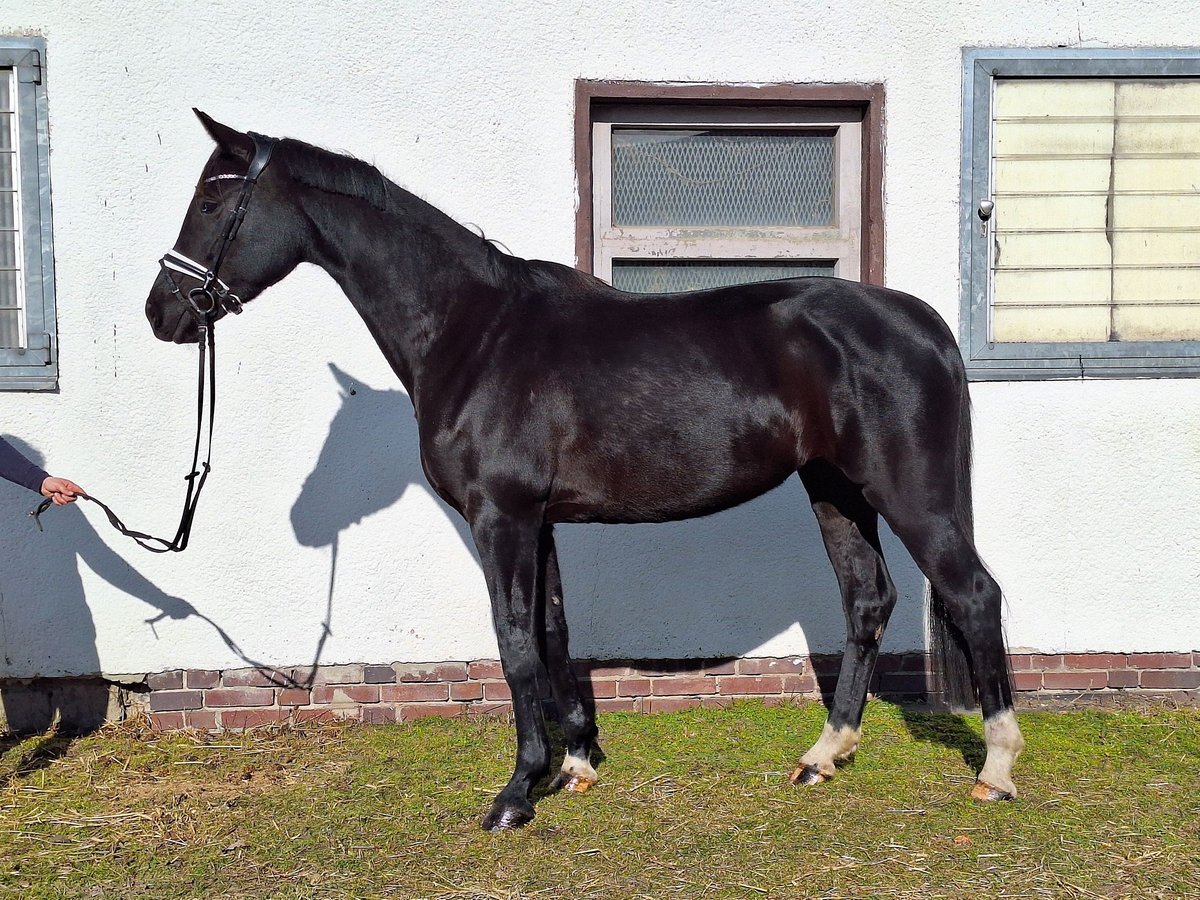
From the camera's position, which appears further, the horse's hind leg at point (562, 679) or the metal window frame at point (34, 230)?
the metal window frame at point (34, 230)

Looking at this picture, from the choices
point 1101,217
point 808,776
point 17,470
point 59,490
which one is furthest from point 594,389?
point 1101,217

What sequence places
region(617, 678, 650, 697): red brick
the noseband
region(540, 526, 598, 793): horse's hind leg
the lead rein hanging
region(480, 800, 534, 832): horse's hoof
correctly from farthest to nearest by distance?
region(617, 678, 650, 697): red brick, region(540, 526, 598, 793): horse's hind leg, the lead rein hanging, the noseband, region(480, 800, 534, 832): horse's hoof

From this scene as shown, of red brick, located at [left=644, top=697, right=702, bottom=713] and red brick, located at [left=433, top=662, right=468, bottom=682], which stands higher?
red brick, located at [left=433, top=662, right=468, bottom=682]

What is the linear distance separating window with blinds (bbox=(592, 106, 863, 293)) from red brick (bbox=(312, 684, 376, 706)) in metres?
2.10

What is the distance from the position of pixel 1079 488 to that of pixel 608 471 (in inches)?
92.2

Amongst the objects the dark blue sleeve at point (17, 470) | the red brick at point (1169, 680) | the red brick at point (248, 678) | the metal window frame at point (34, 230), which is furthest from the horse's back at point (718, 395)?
the metal window frame at point (34, 230)

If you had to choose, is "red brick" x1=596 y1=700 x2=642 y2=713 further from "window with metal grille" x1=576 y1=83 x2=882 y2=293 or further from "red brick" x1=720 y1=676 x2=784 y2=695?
"window with metal grille" x1=576 y1=83 x2=882 y2=293

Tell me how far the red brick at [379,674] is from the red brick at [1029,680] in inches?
108

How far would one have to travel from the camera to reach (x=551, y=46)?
4.16 metres

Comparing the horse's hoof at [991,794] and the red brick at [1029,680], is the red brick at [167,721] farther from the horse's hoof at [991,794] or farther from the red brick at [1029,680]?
the red brick at [1029,680]

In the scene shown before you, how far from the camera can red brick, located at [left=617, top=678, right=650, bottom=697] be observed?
4328 mm

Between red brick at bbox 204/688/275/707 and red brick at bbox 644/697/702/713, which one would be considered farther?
red brick at bbox 644/697/702/713

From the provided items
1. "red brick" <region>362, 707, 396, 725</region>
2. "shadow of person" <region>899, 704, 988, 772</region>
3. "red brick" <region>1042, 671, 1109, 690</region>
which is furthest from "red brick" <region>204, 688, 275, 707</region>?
"red brick" <region>1042, 671, 1109, 690</region>

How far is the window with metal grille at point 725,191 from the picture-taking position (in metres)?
4.32
